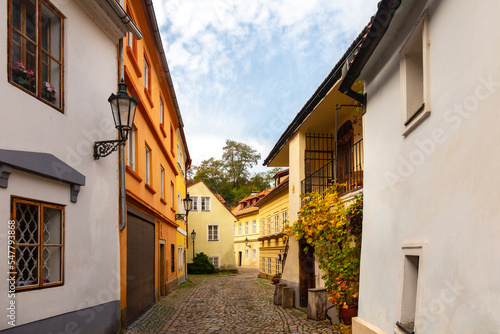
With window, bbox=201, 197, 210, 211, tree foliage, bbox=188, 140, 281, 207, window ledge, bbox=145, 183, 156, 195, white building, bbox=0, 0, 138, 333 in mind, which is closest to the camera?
white building, bbox=0, 0, 138, 333

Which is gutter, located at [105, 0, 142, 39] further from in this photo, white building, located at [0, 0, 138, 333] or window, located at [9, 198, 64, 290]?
window, located at [9, 198, 64, 290]

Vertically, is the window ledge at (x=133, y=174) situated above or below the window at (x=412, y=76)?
below

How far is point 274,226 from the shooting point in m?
23.6

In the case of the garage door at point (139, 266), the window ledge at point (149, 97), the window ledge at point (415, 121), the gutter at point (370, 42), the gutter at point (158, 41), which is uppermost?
the gutter at point (158, 41)

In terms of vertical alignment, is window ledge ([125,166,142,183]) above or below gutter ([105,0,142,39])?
below

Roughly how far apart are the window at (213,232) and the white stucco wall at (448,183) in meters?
31.3

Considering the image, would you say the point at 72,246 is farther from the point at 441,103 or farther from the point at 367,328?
the point at 441,103

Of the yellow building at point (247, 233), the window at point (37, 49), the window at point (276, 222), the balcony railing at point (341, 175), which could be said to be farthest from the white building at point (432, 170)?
the yellow building at point (247, 233)

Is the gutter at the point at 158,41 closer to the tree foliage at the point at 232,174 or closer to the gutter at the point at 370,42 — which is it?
the gutter at the point at 370,42

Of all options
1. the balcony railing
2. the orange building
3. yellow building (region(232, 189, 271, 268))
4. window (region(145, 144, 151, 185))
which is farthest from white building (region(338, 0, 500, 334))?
yellow building (region(232, 189, 271, 268))

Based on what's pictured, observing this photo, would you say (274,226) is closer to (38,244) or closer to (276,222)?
(276,222)

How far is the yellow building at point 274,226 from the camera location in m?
21.2

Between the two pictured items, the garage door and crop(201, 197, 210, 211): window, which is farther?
crop(201, 197, 210, 211): window

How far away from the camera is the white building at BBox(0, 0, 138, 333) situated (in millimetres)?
5070
